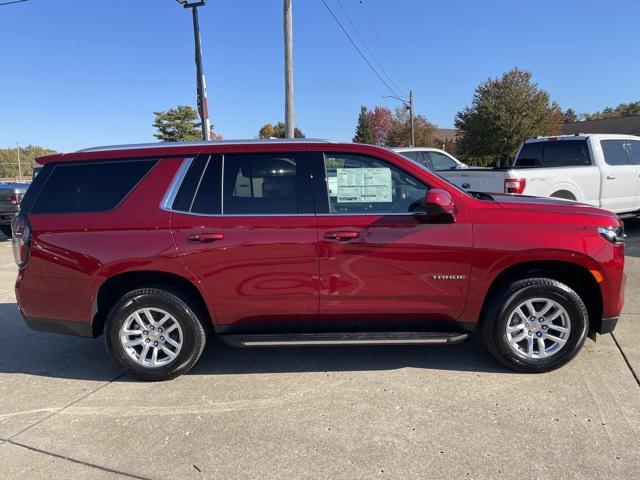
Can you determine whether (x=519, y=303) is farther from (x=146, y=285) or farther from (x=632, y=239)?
(x=632, y=239)

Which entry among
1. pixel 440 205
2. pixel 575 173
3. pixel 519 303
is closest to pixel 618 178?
pixel 575 173

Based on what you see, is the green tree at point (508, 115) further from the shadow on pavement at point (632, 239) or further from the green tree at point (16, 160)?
the green tree at point (16, 160)

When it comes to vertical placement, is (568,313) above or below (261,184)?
below

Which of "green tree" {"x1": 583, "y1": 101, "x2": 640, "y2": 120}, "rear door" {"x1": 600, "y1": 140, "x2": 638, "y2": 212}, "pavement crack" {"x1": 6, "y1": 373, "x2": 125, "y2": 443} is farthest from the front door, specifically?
"green tree" {"x1": 583, "y1": 101, "x2": 640, "y2": 120}

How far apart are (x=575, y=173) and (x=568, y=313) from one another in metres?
5.78

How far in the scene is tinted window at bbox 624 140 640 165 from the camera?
966 cm

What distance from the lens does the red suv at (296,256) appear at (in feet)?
12.5

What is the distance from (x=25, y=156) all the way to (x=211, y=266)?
87.2 metres

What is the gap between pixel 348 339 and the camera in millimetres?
3871

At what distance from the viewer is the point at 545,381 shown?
3854 millimetres

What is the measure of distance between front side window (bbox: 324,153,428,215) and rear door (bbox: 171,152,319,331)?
211mm

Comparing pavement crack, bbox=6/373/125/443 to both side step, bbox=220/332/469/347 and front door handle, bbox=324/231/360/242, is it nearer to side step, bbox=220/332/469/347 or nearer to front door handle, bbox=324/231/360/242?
side step, bbox=220/332/469/347

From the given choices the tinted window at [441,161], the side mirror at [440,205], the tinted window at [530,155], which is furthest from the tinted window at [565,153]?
the side mirror at [440,205]

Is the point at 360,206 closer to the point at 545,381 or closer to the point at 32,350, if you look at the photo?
the point at 545,381
